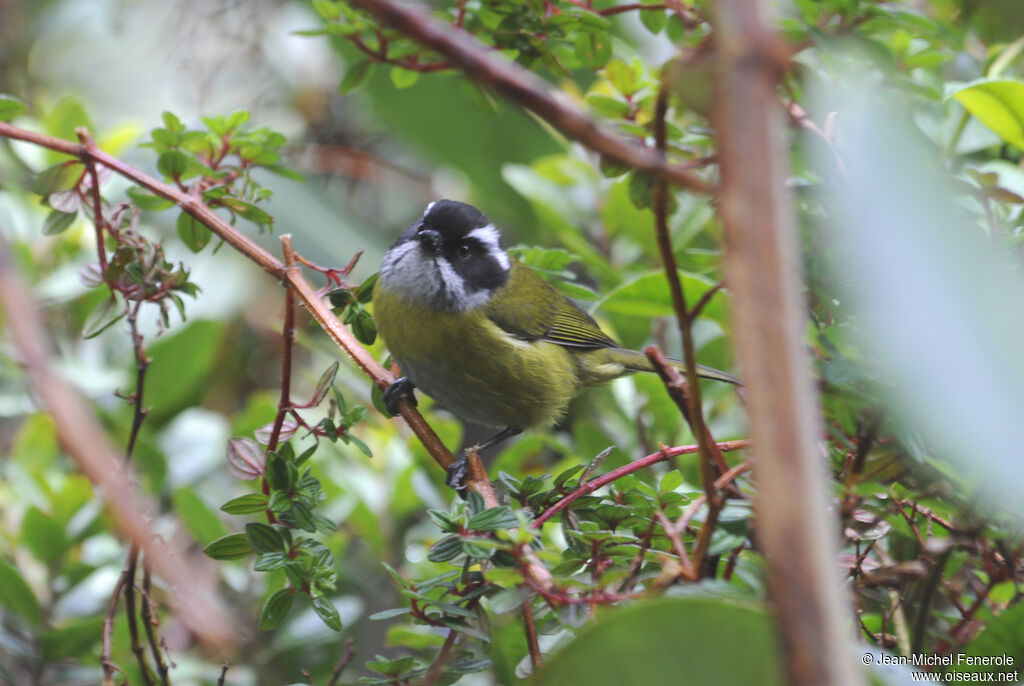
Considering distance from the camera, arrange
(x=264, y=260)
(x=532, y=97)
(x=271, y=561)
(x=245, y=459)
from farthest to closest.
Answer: (x=264, y=260)
(x=245, y=459)
(x=271, y=561)
(x=532, y=97)

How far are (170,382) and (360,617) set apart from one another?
82 cm

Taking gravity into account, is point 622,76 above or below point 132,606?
above

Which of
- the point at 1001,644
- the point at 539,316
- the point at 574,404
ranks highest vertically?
the point at 1001,644

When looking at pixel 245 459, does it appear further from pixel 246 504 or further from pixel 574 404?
pixel 574 404

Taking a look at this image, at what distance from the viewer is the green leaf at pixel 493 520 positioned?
3.37 feet

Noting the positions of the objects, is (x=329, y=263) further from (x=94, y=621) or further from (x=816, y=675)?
(x=816, y=675)

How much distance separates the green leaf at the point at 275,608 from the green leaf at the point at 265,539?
0.06m

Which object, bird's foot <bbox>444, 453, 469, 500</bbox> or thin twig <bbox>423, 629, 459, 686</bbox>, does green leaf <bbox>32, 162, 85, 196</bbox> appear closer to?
bird's foot <bbox>444, 453, 469, 500</bbox>

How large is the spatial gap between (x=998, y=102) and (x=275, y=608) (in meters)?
1.46

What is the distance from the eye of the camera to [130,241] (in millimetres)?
1372

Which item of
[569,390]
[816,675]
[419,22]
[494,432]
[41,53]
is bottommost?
[494,432]

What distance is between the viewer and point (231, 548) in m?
1.23

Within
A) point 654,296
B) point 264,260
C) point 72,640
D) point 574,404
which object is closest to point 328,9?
point 264,260

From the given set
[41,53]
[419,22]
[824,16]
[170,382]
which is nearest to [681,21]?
[824,16]
